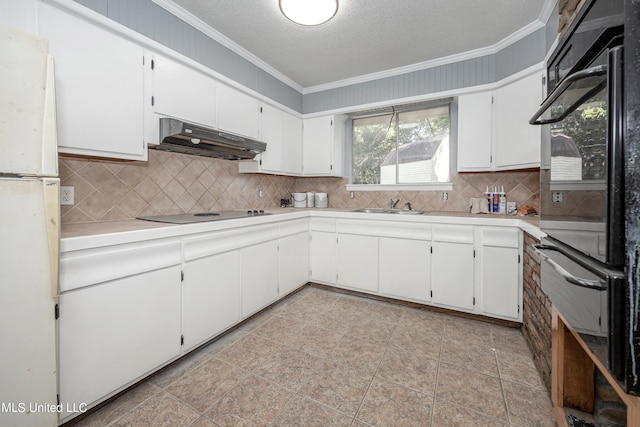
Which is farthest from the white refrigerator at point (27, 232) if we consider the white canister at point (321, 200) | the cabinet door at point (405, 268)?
the white canister at point (321, 200)

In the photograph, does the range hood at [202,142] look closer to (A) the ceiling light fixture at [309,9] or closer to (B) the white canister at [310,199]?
(A) the ceiling light fixture at [309,9]

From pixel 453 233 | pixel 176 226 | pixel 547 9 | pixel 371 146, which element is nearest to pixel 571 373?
pixel 453 233

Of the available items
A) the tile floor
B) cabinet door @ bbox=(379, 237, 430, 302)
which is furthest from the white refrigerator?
cabinet door @ bbox=(379, 237, 430, 302)

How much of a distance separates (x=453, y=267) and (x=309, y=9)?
2.42m

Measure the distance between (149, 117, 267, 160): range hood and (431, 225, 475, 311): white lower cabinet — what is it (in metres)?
1.95

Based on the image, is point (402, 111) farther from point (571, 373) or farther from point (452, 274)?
point (571, 373)

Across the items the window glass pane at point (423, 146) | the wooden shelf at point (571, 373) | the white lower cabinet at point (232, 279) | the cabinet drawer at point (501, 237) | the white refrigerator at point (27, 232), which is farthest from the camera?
the window glass pane at point (423, 146)

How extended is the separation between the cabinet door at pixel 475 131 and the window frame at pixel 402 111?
0.30 metres

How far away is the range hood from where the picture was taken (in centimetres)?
187

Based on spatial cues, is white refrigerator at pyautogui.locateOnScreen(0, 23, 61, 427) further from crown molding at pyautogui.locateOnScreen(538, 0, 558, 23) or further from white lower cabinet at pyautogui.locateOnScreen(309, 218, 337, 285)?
crown molding at pyautogui.locateOnScreen(538, 0, 558, 23)

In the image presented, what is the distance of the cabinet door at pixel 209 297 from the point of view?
1.80 m

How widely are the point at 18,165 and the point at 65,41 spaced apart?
2.91 feet

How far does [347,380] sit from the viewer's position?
163cm

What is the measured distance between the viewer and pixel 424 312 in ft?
8.52
